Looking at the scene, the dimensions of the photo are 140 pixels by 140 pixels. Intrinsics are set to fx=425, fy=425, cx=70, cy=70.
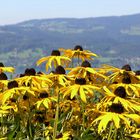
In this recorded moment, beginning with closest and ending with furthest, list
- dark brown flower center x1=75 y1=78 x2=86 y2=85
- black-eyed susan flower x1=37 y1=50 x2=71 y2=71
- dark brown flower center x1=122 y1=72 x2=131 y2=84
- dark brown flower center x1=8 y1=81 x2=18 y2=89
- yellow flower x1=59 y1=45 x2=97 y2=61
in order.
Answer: dark brown flower center x1=75 y1=78 x2=86 y2=85 → dark brown flower center x1=8 y1=81 x2=18 y2=89 → dark brown flower center x1=122 y1=72 x2=131 y2=84 → black-eyed susan flower x1=37 y1=50 x2=71 y2=71 → yellow flower x1=59 y1=45 x2=97 y2=61

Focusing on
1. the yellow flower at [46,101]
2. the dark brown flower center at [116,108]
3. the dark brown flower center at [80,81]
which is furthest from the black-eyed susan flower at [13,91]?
the dark brown flower center at [116,108]

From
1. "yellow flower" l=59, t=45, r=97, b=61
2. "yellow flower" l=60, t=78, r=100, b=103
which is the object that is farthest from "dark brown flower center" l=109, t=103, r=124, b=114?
"yellow flower" l=59, t=45, r=97, b=61

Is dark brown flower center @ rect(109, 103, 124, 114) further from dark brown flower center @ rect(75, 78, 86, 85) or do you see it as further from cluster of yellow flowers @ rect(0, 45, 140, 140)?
dark brown flower center @ rect(75, 78, 86, 85)

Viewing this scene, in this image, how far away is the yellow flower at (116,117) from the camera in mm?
4781

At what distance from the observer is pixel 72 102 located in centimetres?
723

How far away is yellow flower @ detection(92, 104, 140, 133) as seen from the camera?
4.78m

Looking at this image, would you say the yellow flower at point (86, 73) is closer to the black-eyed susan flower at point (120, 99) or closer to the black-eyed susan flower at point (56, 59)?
the black-eyed susan flower at point (120, 99)

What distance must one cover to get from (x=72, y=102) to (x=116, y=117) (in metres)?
2.25

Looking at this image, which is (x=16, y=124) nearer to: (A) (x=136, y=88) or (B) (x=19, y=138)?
(B) (x=19, y=138)

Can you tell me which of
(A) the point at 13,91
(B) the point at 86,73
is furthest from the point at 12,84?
(B) the point at 86,73

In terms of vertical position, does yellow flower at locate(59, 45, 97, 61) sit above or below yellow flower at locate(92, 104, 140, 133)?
above

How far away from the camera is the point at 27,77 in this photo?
6828mm

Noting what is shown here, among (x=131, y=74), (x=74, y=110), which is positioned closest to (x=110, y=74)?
(x=131, y=74)

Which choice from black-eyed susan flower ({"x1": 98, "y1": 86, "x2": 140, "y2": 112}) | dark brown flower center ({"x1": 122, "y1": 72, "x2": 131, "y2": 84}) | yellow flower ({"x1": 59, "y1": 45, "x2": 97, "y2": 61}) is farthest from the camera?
yellow flower ({"x1": 59, "y1": 45, "x2": 97, "y2": 61})
